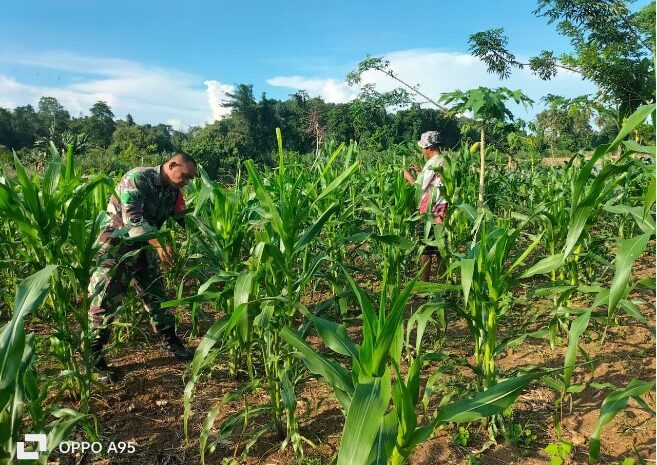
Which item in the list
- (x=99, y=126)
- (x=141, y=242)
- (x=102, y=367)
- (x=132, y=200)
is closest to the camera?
(x=102, y=367)

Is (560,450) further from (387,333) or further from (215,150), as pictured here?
(215,150)

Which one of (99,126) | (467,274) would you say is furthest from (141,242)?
(99,126)

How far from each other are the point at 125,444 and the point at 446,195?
2875 mm

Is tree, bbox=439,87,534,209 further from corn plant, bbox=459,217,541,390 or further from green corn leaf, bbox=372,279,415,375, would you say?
green corn leaf, bbox=372,279,415,375

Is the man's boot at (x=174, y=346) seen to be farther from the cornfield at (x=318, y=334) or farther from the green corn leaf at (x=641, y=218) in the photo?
the green corn leaf at (x=641, y=218)

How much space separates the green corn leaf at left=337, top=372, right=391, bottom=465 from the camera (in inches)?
43.7

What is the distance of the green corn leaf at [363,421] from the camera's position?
1110mm

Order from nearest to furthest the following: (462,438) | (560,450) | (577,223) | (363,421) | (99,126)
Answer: (363,421), (577,223), (560,450), (462,438), (99,126)

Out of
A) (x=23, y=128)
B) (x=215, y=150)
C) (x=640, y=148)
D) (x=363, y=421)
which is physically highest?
(x=23, y=128)

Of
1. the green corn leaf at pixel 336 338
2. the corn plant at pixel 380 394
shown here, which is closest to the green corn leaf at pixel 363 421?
the corn plant at pixel 380 394

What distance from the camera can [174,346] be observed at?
3043 mm

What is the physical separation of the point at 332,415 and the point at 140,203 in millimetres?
1742

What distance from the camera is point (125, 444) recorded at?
2.13 meters

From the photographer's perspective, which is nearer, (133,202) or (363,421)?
(363,421)
